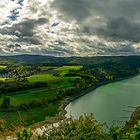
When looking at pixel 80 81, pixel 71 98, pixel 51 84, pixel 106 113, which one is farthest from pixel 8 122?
pixel 80 81

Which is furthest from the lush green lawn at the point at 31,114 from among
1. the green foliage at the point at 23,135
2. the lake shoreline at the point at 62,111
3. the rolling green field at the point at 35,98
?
the green foliage at the point at 23,135

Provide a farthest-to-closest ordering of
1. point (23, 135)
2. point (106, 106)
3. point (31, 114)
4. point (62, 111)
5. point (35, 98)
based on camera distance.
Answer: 1. point (35, 98)
2. point (106, 106)
3. point (62, 111)
4. point (31, 114)
5. point (23, 135)

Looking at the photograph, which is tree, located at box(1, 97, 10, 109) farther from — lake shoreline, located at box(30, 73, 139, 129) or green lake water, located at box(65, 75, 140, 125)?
green lake water, located at box(65, 75, 140, 125)

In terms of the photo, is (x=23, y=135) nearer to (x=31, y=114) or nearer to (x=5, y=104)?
(x=31, y=114)

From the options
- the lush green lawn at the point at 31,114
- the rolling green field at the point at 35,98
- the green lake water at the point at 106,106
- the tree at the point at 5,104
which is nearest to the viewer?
the green lake water at the point at 106,106

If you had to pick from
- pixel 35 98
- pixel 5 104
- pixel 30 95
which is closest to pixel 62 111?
pixel 5 104

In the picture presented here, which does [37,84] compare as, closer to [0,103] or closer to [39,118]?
[0,103]

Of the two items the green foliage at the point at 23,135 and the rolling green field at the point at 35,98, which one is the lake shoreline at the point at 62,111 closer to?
the rolling green field at the point at 35,98

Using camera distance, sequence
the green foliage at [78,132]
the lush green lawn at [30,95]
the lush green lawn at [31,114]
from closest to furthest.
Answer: the green foliage at [78,132], the lush green lawn at [31,114], the lush green lawn at [30,95]

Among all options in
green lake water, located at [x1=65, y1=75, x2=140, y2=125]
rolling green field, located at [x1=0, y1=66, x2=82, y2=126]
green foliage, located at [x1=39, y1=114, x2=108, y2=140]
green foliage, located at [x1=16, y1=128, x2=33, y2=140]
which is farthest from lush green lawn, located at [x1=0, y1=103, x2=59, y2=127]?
green foliage, located at [x1=39, y1=114, x2=108, y2=140]

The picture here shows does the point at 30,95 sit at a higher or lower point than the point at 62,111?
higher

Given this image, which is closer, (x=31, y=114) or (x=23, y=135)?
(x=23, y=135)
